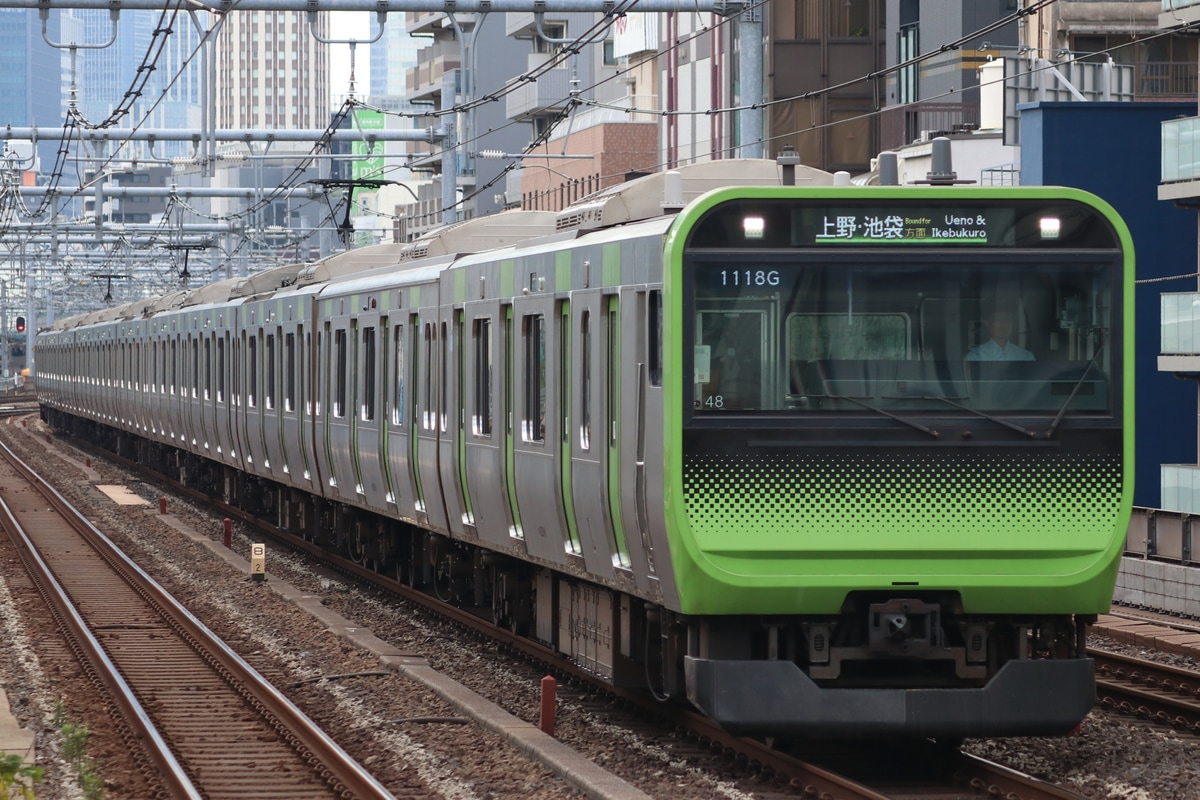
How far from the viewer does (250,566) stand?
67.7 feet

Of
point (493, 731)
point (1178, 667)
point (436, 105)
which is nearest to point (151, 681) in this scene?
point (493, 731)

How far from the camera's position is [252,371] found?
971 inches

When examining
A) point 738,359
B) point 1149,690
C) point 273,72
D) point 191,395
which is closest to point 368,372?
point 1149,690

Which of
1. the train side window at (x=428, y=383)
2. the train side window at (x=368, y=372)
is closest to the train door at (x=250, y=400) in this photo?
the train side window at (x=368, y=372)

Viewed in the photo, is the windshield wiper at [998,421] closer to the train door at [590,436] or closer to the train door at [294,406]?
the train door at [590,436]

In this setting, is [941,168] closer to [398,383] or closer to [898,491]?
[898,491]

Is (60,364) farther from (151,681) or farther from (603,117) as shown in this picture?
(151,681)

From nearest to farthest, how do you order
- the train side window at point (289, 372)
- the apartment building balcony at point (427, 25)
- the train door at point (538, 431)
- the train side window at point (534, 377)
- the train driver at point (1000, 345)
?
the train driver at point (1000, 345)
the train door at point (538, 431)
the train side window at point (534, 377)
the train side window at point (289, 372)
the apartment building balcony at point (427, 25)

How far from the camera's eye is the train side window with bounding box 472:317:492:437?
13.0 meters

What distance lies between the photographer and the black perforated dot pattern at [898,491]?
353 inches

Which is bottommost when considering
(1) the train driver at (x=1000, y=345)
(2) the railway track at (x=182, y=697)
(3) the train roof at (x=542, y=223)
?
(2) the railway track at (x=182, y=697)

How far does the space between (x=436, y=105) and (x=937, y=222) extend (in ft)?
234

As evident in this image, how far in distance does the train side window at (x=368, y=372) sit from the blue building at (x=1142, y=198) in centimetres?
1421

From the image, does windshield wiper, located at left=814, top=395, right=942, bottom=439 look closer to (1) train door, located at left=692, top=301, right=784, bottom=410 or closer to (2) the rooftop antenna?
(1) train door, located at left=692, top=301, right=784, bottom=410
